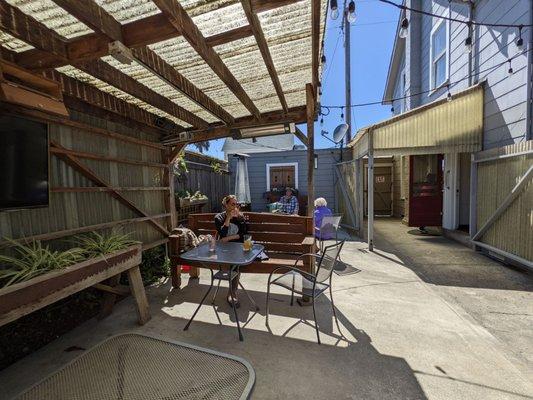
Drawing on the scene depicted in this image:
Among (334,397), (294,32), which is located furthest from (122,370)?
(294,32)

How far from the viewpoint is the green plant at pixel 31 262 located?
6.99 ft

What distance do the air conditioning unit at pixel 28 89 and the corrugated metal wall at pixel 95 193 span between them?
583 millimetres

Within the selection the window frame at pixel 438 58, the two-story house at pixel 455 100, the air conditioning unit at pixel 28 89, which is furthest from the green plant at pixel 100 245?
the window frame at pixel 438 58

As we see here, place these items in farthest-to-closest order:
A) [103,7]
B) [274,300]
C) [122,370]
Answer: [274,300]
[122,370]
[103,7]

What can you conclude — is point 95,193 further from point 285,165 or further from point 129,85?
point 285,165

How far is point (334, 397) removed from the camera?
1.88 m

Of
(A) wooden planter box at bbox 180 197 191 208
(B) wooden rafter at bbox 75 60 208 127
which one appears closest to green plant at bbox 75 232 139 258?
(B) wooden rafter at bbox 75 60 208 127

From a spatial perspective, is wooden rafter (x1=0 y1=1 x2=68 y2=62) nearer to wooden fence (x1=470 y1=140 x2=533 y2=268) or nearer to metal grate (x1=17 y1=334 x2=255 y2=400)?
metal grate (x1=17 y1=334 x2=255 y2=400)

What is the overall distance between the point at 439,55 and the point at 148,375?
9235 mm

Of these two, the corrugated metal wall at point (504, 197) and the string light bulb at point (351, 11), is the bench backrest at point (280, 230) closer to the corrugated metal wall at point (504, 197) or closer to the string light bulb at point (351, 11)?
the string light bulb at point (351, 11)

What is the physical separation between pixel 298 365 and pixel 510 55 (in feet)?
19.8

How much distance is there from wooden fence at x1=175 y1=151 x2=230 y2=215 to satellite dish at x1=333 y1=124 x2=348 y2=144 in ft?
13.3

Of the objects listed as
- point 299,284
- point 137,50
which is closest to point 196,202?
point 299,284

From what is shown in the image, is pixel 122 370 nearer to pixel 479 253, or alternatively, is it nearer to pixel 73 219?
pixel 73 219
